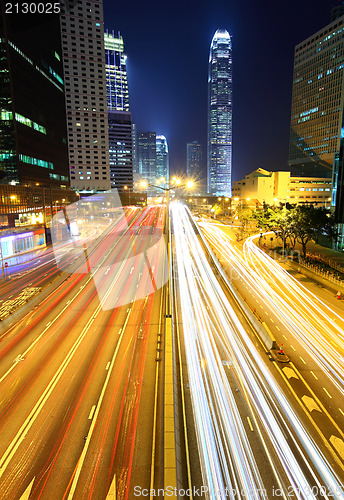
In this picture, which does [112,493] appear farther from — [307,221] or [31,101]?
[31,101]

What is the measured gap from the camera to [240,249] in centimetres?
4456

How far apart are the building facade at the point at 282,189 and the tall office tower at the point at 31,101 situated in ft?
229

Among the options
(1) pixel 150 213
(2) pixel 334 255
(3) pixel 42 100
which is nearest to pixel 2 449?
(2) pixel 334 255

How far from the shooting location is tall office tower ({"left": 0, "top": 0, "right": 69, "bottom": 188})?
2469 inches

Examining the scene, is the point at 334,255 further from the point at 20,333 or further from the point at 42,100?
the point at 42,100

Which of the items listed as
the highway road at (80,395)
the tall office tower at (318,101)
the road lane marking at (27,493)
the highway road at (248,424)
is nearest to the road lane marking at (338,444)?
the highway road at (248,424)

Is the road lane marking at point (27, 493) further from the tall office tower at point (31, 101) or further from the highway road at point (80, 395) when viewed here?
the tall office tower at point (31, 101)

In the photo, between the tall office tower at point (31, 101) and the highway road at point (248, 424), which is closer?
the highway road at point (248, 424)

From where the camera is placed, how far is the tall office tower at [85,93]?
4705 inches

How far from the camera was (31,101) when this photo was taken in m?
70.6

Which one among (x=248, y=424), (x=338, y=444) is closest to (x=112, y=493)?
(x=248, y=424)

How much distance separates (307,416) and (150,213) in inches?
2363

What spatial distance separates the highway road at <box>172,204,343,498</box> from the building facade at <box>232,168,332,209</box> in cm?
10077

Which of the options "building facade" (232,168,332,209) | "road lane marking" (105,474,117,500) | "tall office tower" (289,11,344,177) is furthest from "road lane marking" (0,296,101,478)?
"tall office tower" (289,11,344,177)
